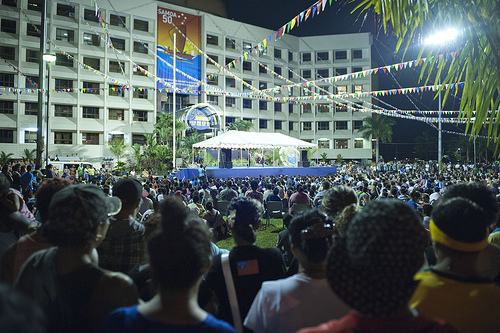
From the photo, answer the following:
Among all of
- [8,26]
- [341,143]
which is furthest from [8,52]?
[341,143]

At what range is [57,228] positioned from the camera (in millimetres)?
1743

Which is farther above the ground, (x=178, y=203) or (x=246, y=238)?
(x=178, y=203)

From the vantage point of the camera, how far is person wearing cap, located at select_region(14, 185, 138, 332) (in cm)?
154

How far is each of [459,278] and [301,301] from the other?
2.50 ft

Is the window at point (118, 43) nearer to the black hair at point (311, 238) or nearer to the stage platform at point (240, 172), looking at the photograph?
the stage platform at point (240, 172)

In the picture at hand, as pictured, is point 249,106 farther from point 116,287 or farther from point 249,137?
point 116,287

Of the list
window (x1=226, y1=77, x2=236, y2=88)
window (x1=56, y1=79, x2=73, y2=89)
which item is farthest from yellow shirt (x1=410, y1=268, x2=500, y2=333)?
window (x1=226, y1=77, x2=236, y2=88)

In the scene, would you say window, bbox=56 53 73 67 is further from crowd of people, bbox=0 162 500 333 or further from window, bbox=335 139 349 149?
crowd of people, bbox=0 162 500 333

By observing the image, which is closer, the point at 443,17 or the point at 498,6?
the point at 498,6

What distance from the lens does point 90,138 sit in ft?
134

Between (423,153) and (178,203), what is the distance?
224ft

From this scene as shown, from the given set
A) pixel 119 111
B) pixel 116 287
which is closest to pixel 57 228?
pixel 116 287

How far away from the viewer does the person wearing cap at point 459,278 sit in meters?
1.52

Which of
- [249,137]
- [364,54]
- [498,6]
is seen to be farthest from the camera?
[364,54]
